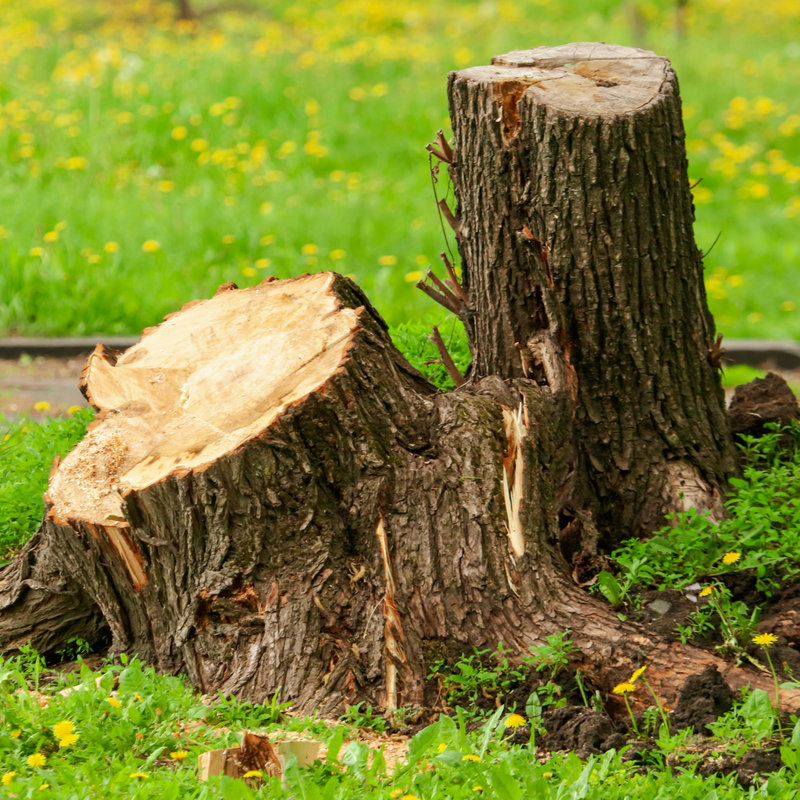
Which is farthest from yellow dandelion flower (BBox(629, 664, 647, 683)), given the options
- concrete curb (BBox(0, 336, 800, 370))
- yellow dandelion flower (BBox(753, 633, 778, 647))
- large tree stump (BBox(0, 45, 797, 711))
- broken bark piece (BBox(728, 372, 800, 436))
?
concrete curb (BBox(0, 336, 800, 370))

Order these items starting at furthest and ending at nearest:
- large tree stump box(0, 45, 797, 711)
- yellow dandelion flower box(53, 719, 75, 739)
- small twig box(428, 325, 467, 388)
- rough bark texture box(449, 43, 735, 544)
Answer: small twig box(428, 325, 467, 388) → rough bark texture box(449, 43, 735, 544) → large tree stump box(0, 45, 797, 711) → yellow dandelion flower box(53, 719, 75, 739)

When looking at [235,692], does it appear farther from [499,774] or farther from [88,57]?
[88,57]

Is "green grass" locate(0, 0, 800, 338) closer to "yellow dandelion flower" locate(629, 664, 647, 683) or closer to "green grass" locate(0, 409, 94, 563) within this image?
"green grass" locate(0, 409, 94, 563)

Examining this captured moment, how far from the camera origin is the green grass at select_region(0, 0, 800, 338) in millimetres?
6570

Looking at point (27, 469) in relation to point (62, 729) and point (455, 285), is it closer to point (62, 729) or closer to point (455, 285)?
point (62, 729)

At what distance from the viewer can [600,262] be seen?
3207 millimetres

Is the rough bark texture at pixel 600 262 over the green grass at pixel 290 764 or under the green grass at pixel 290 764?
over

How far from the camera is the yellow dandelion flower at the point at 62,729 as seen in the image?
8.30ft

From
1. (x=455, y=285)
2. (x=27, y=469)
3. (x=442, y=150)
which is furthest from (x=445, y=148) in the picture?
(x=27, y=469)

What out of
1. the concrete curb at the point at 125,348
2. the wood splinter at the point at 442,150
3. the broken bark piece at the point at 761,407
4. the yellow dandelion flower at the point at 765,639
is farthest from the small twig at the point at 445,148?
the concrete curb at the point at 125,348

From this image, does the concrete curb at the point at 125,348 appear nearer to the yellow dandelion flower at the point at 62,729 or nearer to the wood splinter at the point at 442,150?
the wood splinter at the point at 442,150

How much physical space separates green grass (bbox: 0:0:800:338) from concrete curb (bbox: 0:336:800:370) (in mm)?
149

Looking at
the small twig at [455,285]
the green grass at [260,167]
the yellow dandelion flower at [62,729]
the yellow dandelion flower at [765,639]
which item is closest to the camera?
the yellow dandelion flower at [62,729]

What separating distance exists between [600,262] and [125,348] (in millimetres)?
3671
